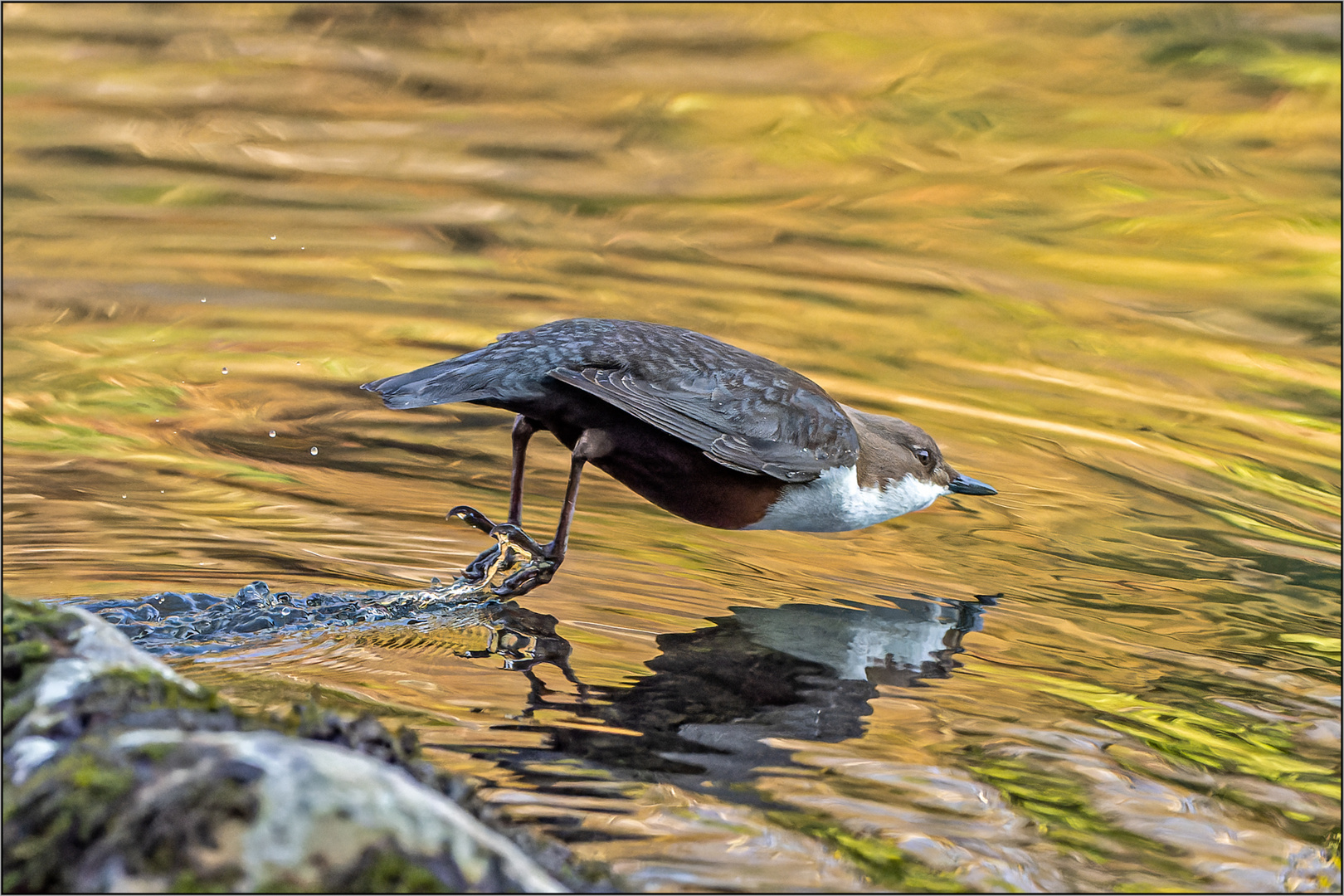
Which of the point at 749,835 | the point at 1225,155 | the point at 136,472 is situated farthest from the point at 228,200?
the point at 749,835

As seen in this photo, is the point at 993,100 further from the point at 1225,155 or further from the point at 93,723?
the point at 93,723

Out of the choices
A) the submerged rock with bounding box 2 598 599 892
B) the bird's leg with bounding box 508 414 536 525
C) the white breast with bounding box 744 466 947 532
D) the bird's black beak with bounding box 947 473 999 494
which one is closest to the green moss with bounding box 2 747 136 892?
the submerged rock with bounding box 2 598 599 892

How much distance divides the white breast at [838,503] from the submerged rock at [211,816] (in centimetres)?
283

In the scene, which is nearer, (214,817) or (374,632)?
(214,817)

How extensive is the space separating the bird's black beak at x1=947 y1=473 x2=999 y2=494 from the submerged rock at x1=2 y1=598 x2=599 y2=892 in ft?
12.4

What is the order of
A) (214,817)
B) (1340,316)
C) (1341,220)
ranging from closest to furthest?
(214,817) < (1340,316) < (1341,220)

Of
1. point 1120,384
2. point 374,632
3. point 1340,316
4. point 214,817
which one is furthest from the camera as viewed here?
point 1340,316

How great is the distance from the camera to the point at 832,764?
12.5 feet

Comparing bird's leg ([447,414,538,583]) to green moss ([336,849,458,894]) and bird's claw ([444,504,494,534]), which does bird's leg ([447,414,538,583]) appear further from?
green moss ([336,849,458,894])

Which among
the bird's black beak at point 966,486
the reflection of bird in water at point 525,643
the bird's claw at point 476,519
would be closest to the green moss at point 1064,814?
the reflection of bird in water at point 525,643

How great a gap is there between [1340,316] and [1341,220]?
1.22m

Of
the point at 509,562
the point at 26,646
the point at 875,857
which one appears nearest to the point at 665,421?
the point at 509,562

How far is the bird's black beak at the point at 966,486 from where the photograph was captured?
601 cm

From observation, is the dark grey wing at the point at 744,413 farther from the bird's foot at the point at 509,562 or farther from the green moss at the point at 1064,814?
the green moss at the point at 1064,814
